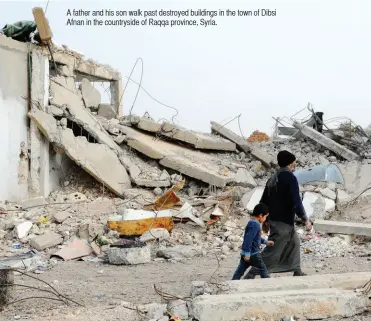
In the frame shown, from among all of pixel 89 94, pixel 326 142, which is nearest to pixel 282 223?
pixel 89 94

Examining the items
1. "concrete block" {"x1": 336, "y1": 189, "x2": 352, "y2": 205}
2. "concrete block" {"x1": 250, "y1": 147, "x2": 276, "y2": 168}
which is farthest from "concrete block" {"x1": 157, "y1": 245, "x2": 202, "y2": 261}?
"concrete block" {"x1": 250, "y1": 147, "x2": 276, "y2": 168}

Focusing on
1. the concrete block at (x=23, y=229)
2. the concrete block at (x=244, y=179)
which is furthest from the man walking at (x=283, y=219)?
the concrete block at (x=244, y=179)

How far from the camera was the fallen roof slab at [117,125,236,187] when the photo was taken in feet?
33.7

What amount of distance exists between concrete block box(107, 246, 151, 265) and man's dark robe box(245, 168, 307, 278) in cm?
232

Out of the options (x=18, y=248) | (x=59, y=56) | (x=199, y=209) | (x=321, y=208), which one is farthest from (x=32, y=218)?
(x=321, y=208)

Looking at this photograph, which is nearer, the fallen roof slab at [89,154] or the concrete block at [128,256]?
the concrete block at [128,256]

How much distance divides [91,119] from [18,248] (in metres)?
3.83

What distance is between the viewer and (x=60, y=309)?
4.70 meters

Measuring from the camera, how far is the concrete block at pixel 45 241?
7.78 m

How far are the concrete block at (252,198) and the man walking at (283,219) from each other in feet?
13.6

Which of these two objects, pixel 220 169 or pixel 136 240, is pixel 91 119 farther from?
pixel 136 240

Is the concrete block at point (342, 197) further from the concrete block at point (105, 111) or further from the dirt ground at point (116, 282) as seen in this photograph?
the concrete block at point (105, 111)

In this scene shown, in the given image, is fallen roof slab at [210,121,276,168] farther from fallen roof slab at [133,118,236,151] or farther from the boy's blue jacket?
the boy's blue jacket

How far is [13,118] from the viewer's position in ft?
31.3
